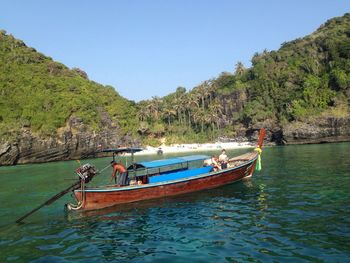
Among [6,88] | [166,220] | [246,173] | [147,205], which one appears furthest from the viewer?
[6,88]

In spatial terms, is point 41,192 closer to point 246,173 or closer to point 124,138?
point 246,173

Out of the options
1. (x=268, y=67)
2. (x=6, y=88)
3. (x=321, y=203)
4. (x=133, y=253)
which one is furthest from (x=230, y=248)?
(x=268, y=67)

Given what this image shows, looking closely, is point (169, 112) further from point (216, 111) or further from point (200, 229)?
point (200, 229)

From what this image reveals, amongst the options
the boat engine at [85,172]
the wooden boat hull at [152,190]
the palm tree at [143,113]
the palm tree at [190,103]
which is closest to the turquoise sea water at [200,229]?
the wooden boat hull at [152,190]

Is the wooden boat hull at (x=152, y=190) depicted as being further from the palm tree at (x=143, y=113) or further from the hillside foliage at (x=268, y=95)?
the palm tree at (x=143, y=113)

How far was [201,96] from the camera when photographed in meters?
121

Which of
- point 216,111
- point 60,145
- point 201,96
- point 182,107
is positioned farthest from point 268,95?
point 60,145

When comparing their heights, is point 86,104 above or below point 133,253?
above

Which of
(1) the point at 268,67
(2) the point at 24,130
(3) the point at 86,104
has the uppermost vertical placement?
(1) the point at 268,67

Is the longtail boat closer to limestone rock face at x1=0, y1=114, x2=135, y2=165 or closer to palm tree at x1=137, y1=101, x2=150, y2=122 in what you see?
limestone rock face at x1=0, y1=114, x2=135, y2=165

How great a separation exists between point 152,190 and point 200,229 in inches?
263

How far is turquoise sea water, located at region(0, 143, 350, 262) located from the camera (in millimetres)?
9867

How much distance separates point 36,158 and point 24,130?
632cm

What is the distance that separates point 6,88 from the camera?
72.8 m
